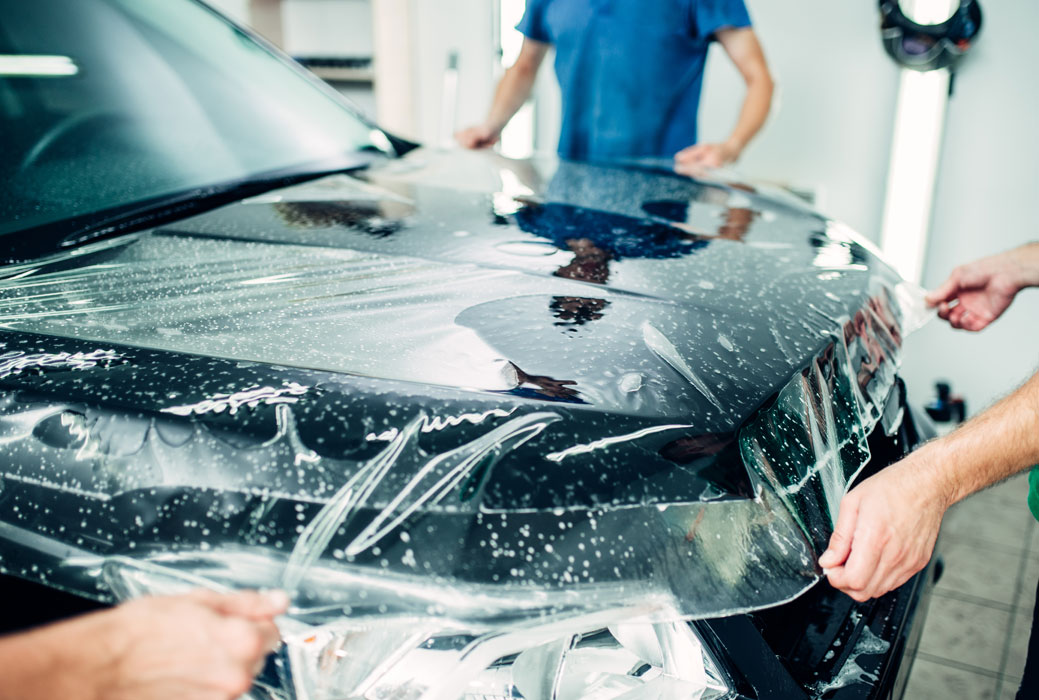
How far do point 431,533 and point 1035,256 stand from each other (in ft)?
3.90

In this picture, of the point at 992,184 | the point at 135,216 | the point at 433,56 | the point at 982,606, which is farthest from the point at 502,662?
the point at 433,56

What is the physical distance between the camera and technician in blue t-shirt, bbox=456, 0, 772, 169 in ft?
6.65

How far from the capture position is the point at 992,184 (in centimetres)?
251

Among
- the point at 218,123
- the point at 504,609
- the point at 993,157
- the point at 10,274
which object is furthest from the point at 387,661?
the point at 993,157

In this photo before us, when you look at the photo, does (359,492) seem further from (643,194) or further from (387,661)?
(643,194)

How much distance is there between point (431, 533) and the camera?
590 millimetres

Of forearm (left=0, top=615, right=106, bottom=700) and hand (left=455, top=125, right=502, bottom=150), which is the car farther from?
hand (left=455, top=125, right=502, bottom=150)

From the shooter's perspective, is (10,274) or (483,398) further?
(10,274)

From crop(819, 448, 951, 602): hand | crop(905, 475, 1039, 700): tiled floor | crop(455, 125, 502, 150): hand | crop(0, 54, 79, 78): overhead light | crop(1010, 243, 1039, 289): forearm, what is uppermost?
crop(0, 54, 79, 78): overhead light

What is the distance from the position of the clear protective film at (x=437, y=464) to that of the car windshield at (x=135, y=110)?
392 mm

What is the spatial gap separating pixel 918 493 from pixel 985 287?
0.71m

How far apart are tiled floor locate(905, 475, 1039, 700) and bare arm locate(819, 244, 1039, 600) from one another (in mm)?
401

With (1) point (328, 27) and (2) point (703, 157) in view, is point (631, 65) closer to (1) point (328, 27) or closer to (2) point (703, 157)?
(2) point (703, 157)

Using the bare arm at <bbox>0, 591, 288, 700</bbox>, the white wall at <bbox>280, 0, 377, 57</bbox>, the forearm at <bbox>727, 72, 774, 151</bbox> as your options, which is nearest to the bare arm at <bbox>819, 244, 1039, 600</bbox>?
the bare arm at <bbox>0, 591, 288, 700</bbox>
